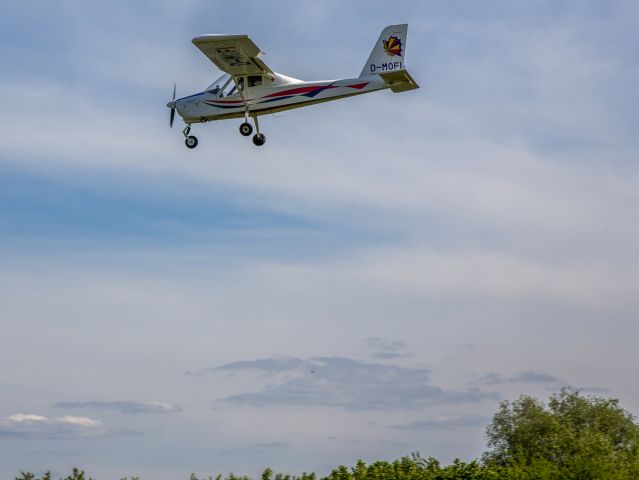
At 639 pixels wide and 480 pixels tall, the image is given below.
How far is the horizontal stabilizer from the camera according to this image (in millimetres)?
30141

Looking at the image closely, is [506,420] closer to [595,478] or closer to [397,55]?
[595,478]

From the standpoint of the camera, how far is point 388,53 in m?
31.3

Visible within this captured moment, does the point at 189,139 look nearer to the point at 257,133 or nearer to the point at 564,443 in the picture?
the point at 257,133

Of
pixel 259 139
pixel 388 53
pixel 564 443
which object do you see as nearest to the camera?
pixel 259 139

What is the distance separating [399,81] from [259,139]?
14.9 ft

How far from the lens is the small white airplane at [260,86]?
98.1 feet

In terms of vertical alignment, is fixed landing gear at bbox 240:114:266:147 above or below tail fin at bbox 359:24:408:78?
below

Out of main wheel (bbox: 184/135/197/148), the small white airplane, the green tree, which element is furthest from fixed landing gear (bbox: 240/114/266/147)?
the green tree

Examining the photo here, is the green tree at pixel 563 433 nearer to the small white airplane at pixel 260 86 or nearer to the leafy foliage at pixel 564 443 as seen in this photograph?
the leafy foliage at pixel 564 443

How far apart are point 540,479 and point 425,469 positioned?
4660 mm

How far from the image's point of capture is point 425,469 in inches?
1553

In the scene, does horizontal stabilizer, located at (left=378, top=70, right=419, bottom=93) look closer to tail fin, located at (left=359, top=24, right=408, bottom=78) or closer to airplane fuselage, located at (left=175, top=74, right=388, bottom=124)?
airplane fuselage, located at (left=175, top=74, right=388, bottom=124)

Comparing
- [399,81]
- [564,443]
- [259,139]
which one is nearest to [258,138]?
[259,139]

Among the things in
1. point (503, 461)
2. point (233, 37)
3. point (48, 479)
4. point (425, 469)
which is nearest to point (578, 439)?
point (503, 461)
